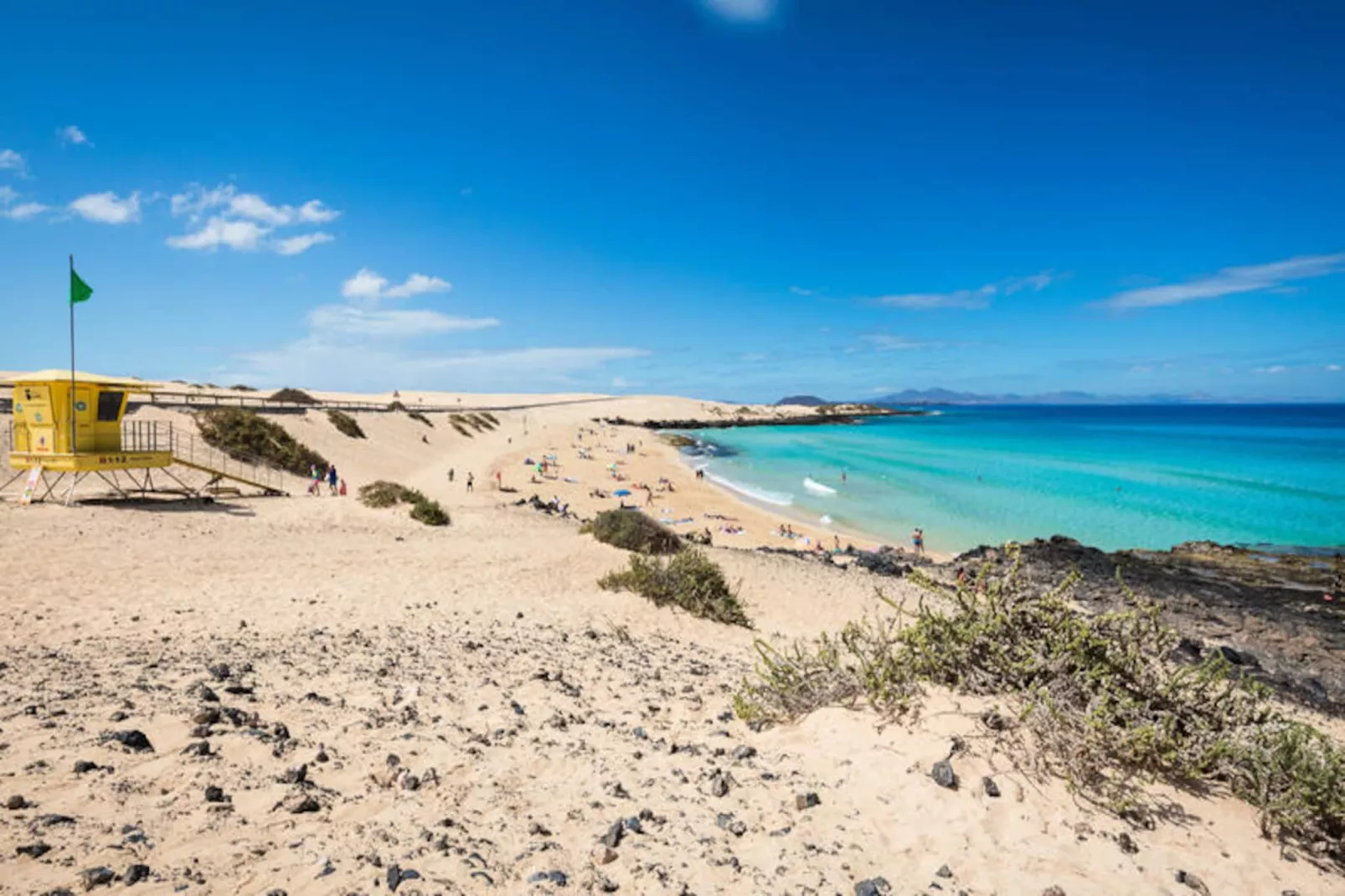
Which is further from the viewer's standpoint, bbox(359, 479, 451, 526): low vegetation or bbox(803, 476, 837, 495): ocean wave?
bbox(803, 476, 837, 495): ocean wave

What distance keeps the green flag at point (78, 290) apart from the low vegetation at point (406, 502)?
350 inches

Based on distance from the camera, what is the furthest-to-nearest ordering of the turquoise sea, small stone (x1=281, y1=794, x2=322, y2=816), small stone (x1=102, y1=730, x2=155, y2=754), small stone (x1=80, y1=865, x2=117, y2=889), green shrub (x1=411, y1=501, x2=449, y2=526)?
the turquoise sea, green shrub (x1=411, y1=501, x2=449, y2=526), small stone (x1=102, y1=730, x2=155, y2=754), small stone (x1=281, y1=794, x2=322, y2=816), small stone (x1=80, y1=865, x2=117, y2=889)

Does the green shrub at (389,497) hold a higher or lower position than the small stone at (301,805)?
lower

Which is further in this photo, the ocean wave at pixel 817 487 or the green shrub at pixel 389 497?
the ocean wave at pixel 817 487

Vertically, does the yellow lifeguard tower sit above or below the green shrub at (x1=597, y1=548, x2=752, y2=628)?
above

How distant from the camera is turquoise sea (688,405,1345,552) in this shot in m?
28.5

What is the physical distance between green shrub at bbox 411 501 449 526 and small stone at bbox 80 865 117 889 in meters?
16.3

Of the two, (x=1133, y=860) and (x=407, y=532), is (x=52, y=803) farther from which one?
(x=407, y=532)

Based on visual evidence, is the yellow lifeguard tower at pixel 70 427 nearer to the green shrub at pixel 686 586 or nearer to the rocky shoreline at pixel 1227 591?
the green shrub at pixel 686 586

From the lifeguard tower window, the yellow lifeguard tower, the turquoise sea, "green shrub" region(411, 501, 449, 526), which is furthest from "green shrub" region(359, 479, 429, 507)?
the turquoise sea

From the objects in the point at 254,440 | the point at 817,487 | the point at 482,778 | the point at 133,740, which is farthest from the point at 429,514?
the point at 817,487

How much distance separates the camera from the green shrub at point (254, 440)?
26.6m

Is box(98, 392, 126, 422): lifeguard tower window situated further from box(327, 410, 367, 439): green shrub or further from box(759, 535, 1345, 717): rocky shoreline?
box(759, 535, 1345, 717): rocky shoreline

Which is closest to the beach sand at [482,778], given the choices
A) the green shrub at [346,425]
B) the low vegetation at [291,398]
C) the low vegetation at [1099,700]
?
the low vegetation at [1099,700]
